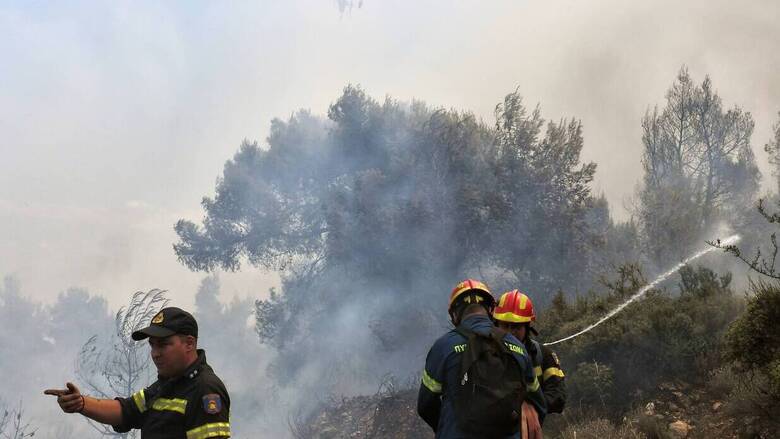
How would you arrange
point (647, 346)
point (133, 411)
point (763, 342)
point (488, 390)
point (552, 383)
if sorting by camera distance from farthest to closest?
point (647, 346) → point (763, 342) → point (552, 383) → point (133, 411) → point (488, 390)

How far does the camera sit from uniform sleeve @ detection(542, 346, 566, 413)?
14.6ft

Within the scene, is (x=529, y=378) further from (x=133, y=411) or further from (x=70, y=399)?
(x=70, y=399)

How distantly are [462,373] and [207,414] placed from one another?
1118mm

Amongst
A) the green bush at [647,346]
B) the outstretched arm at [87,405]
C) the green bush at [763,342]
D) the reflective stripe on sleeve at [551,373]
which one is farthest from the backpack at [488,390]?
the green bush at [647,346]

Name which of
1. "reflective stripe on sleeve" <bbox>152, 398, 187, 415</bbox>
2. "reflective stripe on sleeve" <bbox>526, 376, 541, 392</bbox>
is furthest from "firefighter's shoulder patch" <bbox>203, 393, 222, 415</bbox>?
"reflective stripe on sleeve" <bbox>526, 376, 541, 392</bbox>

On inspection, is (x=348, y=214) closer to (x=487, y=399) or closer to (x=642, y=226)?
(x=642, y=226)

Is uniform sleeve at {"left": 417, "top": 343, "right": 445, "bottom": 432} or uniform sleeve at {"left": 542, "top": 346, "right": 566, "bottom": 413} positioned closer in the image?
uniform sleeve at {"left": 417, "top": 343, "right": 445, "bottom": 432}

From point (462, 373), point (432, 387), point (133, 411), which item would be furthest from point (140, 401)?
point (462, 373)

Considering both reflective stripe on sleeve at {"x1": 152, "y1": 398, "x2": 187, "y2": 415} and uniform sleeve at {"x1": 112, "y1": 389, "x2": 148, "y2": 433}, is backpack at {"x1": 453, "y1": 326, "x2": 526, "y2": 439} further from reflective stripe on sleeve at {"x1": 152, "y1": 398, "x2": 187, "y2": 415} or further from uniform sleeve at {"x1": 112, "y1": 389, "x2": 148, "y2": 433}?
uniform sleeve at {"x1": 112, "y1": 389, "x2": 148, "y2": 433}

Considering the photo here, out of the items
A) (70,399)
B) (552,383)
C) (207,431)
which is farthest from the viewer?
(552,383)

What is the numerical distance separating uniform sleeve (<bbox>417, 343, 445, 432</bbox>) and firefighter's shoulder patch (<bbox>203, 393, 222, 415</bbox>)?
0.93m

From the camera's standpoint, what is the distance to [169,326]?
313 centimetres

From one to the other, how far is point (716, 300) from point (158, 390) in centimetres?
1229

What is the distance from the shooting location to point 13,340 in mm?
64438
